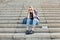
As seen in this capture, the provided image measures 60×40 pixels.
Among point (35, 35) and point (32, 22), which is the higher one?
point (32, 22)

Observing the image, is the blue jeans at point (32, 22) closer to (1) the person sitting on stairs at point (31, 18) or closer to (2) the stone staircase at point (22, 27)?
(1) the person sitting on stairs at point (31, 18)

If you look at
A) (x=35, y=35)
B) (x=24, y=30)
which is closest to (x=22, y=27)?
(x=24, y=30)

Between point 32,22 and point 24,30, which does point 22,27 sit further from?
point 32,22

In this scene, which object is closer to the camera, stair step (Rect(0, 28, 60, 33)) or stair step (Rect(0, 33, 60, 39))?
stair step (Rect(0, 33, 60, 39))

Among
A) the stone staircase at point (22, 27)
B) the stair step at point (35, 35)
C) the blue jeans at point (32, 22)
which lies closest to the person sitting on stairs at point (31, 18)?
the blue jeans at point (32, 22)

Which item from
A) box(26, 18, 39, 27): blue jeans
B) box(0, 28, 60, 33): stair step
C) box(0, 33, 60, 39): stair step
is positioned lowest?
box(0, 33, 60, 39): stair step

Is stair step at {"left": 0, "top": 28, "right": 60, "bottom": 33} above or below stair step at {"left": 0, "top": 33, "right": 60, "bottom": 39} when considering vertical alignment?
above

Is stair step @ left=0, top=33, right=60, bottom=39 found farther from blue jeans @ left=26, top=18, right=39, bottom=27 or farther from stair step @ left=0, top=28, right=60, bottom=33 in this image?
blue jeans @ left=26, top=18, right=39, bottom=27

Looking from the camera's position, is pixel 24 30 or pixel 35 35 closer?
pixel 35 35

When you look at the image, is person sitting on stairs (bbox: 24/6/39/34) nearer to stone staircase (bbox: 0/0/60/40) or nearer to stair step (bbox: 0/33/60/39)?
stone staircase (bbox: 0/0/60/40)

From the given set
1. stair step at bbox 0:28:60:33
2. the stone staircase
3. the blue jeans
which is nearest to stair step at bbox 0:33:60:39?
the stone staircase

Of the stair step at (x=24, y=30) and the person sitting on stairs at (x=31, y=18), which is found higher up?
the person sitting on stairs at (x=31, y=18)

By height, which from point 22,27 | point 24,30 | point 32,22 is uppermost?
point 32,22

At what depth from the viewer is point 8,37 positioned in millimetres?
6309
